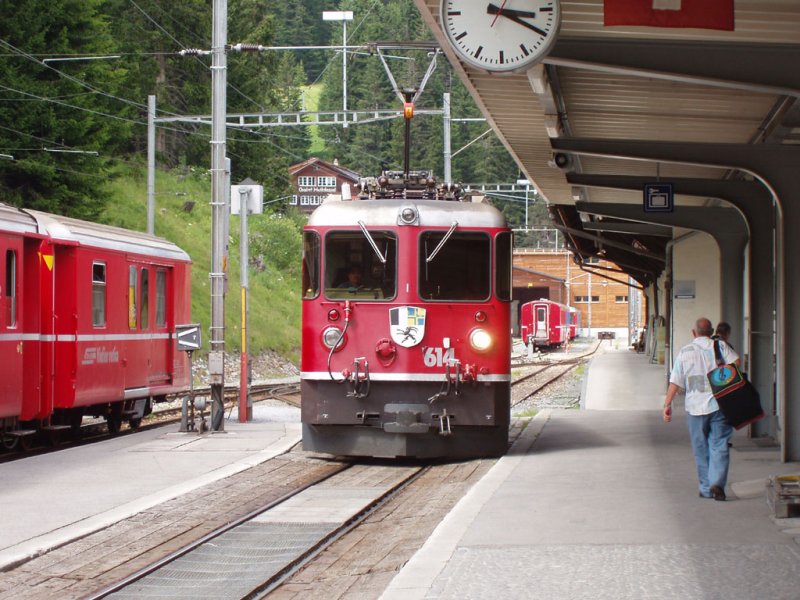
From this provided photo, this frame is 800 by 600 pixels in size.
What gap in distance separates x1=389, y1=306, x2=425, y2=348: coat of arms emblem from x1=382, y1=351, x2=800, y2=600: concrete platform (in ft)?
5.57

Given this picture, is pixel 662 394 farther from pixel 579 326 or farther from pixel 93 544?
→ pixel 579 326

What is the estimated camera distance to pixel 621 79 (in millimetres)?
13844

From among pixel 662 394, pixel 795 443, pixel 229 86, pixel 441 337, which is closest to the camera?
pixel 795 443

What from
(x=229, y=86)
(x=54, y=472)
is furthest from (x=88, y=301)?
(x=229, y=86)

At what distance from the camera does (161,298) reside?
21.0m

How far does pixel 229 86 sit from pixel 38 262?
43.7 metres

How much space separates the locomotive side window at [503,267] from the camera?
15.2 meters

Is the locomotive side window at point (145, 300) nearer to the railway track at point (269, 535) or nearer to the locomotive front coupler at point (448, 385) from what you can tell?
the railway track at point (269, 535)

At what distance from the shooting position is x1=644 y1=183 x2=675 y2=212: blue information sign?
17875 mm

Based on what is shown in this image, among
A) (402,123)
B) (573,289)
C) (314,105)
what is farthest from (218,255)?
(314,105)

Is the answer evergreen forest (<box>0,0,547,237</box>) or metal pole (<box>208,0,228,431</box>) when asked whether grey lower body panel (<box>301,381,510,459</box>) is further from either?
evergreen forest (<box>0,0,547,237</box>)

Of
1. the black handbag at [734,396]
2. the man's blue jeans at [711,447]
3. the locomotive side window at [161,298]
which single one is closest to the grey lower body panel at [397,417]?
the man's blue jeans at [711,447]

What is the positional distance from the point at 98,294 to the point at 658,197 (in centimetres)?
770

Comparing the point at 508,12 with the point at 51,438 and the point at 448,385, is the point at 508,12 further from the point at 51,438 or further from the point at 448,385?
the point at 51,438
